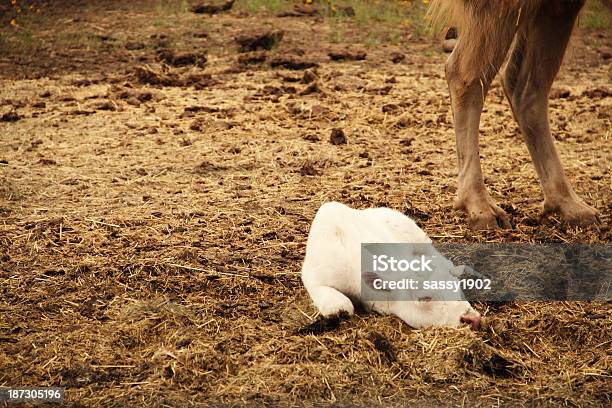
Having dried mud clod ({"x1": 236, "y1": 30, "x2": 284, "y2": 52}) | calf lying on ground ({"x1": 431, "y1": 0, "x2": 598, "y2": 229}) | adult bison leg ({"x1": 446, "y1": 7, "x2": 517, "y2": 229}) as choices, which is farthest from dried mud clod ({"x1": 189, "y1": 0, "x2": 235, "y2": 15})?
adult bison leg ({"x1": 446, "y1": 7, "x2": 517, "y2": 229})

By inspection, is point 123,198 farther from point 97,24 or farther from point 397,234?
point 97,24

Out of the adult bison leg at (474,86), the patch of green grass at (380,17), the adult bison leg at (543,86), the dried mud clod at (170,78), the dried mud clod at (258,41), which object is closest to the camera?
the adult bison leg at (474,86)

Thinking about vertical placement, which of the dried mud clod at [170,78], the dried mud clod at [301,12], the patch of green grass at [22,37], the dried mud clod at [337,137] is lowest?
the patch of green grass at [22,37]

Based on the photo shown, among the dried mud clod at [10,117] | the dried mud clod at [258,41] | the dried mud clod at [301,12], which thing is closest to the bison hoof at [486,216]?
the dried mud clod at [10,117]

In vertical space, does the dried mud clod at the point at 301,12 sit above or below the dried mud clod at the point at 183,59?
above

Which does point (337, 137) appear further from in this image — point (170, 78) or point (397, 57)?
point (397, 57)

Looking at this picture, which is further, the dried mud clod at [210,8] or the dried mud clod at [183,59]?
the dried mud clod at [210,8]

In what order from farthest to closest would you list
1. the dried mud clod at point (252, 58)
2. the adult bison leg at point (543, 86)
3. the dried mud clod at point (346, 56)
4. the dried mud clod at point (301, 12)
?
the dried mud clod at point (301, 12) < the dried mud clod at point (346, 56) < the dried mud clod at point (252, 58) < the adult bison leg at point (543, 86)

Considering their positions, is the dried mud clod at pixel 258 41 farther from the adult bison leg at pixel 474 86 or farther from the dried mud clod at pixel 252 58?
the adult bison leg at pixel 474 86

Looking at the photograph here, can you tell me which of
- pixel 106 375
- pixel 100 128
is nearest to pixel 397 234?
pixel 106 375

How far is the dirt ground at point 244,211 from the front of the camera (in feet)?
8.98

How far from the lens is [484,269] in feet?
11.7

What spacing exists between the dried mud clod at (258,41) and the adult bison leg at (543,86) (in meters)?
3.97

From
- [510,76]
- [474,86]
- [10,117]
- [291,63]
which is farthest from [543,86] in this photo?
[10,117]
